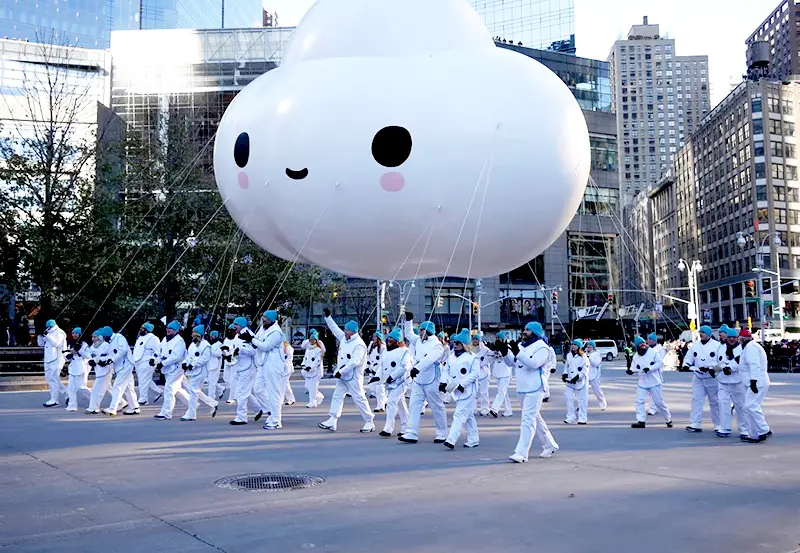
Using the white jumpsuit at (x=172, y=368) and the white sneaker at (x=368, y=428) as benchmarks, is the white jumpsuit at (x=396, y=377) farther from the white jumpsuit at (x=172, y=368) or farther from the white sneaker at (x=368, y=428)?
the white jumpsuit at (x=172, y=368)

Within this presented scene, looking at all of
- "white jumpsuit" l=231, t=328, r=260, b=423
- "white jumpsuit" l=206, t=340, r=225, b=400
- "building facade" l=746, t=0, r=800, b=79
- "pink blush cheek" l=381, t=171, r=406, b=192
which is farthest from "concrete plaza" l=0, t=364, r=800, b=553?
"building facade" l=746, t=0, r=800, b=79

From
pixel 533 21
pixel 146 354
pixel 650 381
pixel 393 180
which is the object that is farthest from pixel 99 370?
Result: pixel 533 21

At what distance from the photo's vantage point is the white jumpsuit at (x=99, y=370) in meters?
14.6

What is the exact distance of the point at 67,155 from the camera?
28266 mm

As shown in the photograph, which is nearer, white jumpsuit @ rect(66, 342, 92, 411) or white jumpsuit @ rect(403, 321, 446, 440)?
white jumpsuit @ rect(403, 321, 446, 440)

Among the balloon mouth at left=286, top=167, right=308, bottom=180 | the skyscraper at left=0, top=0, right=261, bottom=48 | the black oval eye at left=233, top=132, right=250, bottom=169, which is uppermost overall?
the skyscraper at left=0, top=0, right=261, bottom=48

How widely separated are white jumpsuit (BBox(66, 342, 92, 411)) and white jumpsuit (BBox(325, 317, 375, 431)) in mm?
6320

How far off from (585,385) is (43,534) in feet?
33.4

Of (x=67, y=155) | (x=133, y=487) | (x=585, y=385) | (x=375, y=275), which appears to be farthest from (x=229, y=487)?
(x=67, y=155)

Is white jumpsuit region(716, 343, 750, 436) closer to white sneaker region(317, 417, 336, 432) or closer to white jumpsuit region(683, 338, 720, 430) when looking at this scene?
white jumpsuit region(683, 338, 720, 430)

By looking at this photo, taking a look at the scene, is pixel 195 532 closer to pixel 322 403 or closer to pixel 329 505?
pixel 329 505

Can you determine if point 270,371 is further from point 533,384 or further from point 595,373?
point 595,373

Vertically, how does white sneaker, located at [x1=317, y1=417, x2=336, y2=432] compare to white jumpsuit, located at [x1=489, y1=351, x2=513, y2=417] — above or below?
below

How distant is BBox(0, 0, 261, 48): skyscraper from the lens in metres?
84.3
